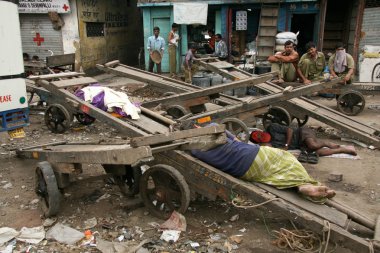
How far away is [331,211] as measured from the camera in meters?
3.97

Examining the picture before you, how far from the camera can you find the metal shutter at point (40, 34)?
634 inches

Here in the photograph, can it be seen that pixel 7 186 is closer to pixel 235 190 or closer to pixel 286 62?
pixel 235 190

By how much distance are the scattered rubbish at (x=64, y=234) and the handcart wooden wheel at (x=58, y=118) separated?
3.93 meters

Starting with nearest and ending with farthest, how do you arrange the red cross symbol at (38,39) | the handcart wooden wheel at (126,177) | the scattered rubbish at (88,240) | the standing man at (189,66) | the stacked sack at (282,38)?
1. the scattered rubbish at (88,240)
2. the handcart wooden wheel at (126,177)
3. the standing man at (189,66)
4. the stacked sack at (282,38)
5. the red cross symbol at (38,39)

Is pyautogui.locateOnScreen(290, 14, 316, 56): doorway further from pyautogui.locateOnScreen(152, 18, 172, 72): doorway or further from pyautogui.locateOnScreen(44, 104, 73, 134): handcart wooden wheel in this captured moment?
pyautogui.locateOnScreen(44, 104, 73, 134): handcart wooden wheel

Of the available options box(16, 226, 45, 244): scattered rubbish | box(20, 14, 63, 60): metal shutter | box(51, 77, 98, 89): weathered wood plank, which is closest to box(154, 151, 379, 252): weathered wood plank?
box(16, 226, 45, 244): scattered rubbish

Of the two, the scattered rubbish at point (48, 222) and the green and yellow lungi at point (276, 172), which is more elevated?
the green and yellow lungi at point (276, 172)

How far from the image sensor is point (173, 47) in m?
15.5

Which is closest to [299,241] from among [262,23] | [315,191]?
[315,191]

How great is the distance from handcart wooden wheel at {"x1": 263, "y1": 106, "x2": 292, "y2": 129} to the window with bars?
10806 millimetres

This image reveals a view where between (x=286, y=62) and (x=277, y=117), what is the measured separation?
2515 mm

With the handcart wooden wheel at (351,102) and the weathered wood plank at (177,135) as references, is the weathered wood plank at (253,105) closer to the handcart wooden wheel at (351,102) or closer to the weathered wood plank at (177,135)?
the handcart wooden wheel at (351,102)

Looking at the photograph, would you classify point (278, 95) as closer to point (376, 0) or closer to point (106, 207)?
point (106, 207)

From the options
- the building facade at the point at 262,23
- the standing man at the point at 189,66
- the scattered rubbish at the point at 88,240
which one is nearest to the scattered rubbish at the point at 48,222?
the scattered rubbish at the point at 88,240
